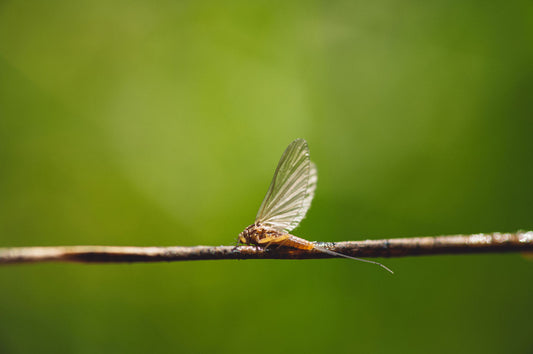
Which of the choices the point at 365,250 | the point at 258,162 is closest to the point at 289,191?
the point at 365,250

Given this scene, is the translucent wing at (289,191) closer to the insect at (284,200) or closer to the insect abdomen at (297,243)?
the insect at (284,200)

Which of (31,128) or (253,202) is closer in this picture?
(253,202)

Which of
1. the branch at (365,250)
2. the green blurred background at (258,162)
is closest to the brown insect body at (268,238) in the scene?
the branch at (365,250)

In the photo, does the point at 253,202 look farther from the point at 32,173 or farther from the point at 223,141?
the point at 32,173

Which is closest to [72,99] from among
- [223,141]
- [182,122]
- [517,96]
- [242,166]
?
[182,122]

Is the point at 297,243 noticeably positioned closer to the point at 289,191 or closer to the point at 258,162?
the point at 289,191

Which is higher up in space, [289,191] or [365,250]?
[289,191]

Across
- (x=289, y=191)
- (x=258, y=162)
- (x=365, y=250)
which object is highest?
(x=258, y=162)

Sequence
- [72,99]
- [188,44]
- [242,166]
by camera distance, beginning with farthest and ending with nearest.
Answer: [188,44] → [72,99] → [242,166]
